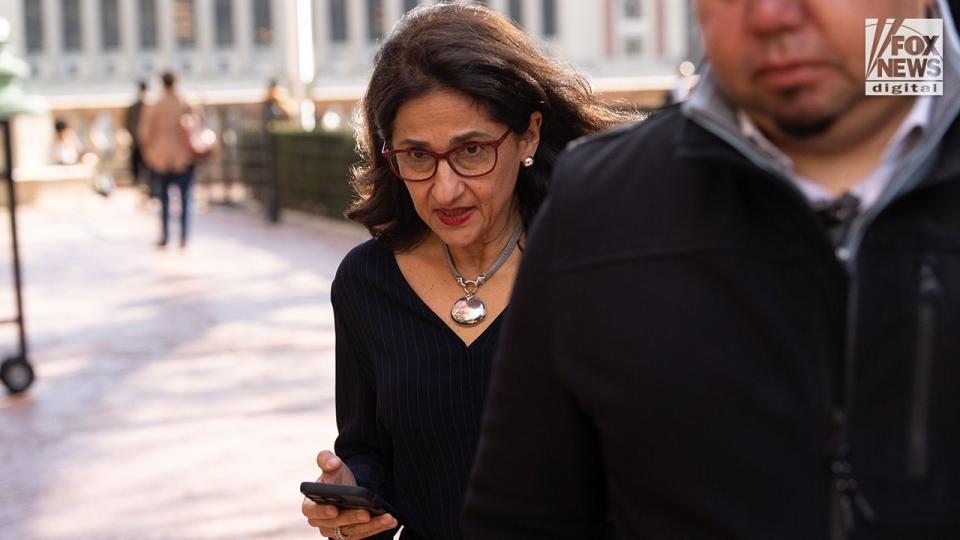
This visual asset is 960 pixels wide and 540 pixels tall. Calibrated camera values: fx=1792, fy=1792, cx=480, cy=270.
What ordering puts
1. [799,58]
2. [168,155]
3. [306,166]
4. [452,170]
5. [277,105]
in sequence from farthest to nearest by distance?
[277,105]
[306,166]
[168,155]
[452,170]
[799,58]

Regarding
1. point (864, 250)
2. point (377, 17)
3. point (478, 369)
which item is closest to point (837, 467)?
point (864, 250)

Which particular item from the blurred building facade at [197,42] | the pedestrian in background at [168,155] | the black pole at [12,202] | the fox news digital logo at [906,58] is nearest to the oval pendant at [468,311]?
the fox news digital logo at [906,58]

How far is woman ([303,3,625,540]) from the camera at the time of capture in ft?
9.33

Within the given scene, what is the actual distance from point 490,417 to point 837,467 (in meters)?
0.40

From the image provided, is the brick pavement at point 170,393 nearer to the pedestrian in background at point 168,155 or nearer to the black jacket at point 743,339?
the pedestrian in background at point 168,155

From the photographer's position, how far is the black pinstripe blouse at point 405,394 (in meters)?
2.83

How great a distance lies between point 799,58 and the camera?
1.47 metres

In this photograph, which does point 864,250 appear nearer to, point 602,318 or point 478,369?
point 602,318

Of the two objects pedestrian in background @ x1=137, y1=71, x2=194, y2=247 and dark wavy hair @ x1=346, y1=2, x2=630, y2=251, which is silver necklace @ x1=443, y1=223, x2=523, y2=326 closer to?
dark wavy hair @ x1=346, y1=2, x2=630, y2=251

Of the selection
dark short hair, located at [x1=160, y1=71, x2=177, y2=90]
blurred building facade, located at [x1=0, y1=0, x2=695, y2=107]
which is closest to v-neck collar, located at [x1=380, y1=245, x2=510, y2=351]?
dark short hair, located at [x1=160, y1=71, x2=177, y2=90]

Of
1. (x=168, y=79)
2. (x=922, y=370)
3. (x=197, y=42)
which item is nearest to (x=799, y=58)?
(x=922, y=370)

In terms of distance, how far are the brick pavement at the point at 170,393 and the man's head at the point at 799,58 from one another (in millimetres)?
4881

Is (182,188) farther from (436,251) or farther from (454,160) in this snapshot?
(454,160)

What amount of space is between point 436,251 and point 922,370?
5.56 feet
